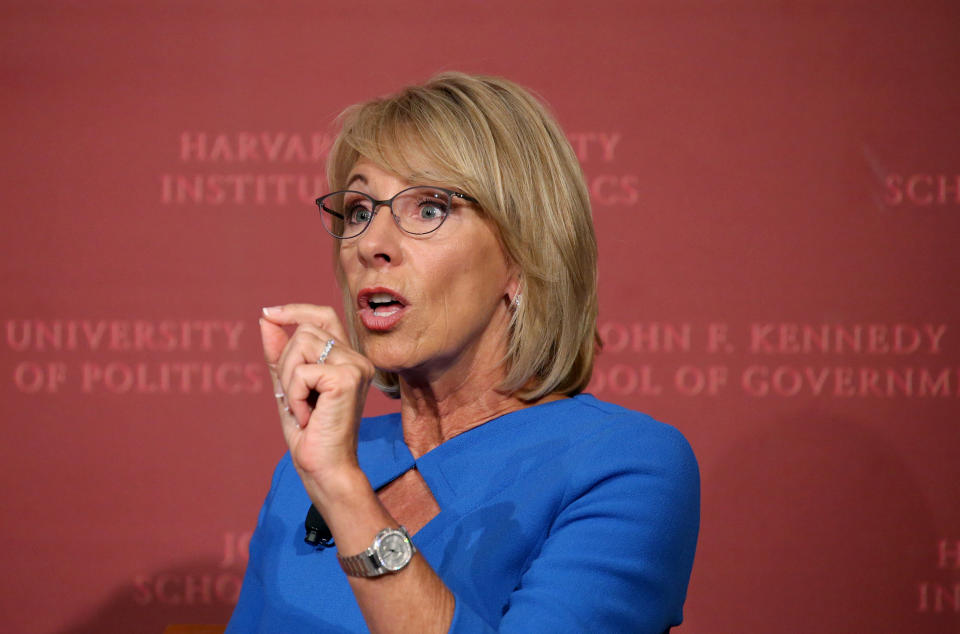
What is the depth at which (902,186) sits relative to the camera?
8.29ft

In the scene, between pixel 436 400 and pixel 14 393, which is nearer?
pixel 436 400

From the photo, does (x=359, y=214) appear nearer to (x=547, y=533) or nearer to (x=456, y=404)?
(x=456, y=404)

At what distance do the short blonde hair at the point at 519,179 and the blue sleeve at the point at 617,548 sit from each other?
0.28 metres

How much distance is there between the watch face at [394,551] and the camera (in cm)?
91

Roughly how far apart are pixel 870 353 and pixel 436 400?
5.51ft

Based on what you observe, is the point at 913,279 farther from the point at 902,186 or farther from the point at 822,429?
the point at 822,429

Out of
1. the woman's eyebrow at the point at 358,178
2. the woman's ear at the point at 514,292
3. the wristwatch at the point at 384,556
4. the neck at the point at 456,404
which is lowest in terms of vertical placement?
the wristwatch at the point at 384,556

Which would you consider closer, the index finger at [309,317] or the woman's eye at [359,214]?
the index finger at [309,317]

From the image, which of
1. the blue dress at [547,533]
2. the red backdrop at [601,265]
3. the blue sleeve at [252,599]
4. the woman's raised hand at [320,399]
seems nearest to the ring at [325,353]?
the woman's raised hand at [320,399]

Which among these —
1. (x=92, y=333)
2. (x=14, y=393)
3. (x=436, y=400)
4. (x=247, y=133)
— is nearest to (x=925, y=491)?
(x=436, y=400)

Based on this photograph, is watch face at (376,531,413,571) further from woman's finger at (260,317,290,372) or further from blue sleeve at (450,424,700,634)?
woman's finger at (260,317,290,372)

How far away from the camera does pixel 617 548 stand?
3.39ft

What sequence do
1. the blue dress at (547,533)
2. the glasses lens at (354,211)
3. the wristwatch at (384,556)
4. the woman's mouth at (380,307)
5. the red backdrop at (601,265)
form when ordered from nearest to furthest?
the wristwatch at (384,556), the blue dress at (547,533), the woman's mouth at (380,307), the glasses lens at (354,211), the red backdrop at (601,265)

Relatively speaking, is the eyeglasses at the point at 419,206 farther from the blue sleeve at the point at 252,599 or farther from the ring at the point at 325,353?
the blue sleeve at the point at 252,599
